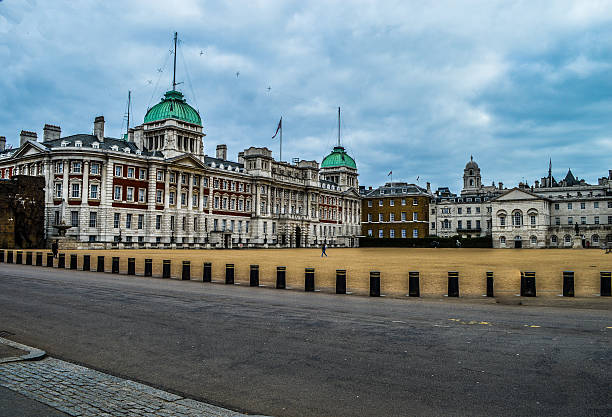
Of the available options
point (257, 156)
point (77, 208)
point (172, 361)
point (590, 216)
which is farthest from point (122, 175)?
point (590, 216)

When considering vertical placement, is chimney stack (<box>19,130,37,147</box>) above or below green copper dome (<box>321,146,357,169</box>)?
below

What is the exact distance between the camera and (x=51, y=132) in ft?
248

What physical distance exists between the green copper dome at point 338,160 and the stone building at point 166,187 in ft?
57.1

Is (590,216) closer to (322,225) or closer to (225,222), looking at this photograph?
(322,225)

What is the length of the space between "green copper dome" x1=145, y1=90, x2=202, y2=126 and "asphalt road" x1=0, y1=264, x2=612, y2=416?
69902 mm

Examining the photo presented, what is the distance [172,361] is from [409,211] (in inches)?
4596

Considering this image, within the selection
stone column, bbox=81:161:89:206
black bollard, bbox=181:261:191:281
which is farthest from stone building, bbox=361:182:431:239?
black bollard, bbox=181:261:191:281

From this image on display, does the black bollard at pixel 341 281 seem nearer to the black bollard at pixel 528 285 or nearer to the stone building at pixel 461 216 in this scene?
the black bollard at pixel 528 285

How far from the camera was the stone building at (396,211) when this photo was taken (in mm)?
120875

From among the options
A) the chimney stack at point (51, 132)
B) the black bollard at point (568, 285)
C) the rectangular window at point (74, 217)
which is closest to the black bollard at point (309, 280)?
the black bollard at point (568, 285)

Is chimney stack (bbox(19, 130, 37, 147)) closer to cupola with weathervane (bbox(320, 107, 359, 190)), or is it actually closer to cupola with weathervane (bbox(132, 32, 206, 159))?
cupola with weathervane (bbox(132, 32, 206, 159))

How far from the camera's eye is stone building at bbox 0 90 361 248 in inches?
2702

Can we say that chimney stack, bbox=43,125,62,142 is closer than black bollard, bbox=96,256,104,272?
No

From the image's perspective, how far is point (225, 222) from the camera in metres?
90.8
